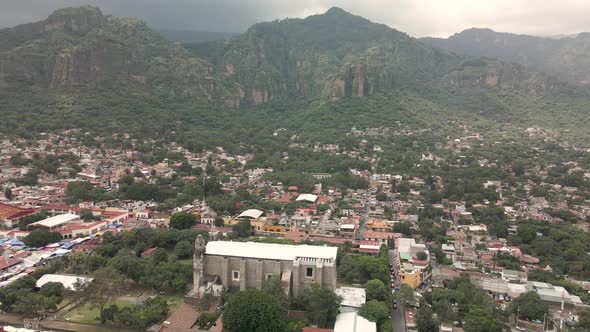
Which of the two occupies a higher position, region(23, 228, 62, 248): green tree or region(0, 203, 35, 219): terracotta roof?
region(0, 203, 35, 219): terracotta roof

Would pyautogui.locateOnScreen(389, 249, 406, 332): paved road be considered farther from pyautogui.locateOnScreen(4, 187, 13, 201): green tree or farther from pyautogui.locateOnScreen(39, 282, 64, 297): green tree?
pyautogui.locateOnScreen(4, 187, 13, 201): green tree

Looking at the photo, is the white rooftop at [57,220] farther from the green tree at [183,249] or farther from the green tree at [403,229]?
the green tree at [403,229]

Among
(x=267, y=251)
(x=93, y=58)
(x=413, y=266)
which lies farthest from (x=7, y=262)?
(x=93, y=58)

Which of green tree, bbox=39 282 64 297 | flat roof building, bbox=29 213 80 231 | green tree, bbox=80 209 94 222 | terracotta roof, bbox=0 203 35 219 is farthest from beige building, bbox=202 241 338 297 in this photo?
terracotta roof, bbox=0 203 35 219

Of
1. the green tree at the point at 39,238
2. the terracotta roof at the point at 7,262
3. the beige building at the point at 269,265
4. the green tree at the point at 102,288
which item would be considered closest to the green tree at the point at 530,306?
the beige building at the point at 269,265

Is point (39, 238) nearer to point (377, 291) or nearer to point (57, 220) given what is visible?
point (57, 220)

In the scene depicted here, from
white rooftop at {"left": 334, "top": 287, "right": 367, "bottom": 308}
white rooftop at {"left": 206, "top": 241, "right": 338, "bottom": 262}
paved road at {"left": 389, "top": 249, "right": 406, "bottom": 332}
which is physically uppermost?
white rooftop at {"left": 206, "top": 241, "right": 338, "bottom": 262}

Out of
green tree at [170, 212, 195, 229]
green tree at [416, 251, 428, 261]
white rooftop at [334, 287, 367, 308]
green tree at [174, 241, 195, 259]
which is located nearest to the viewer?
white rooftop at [334, 287, 367, 308]
